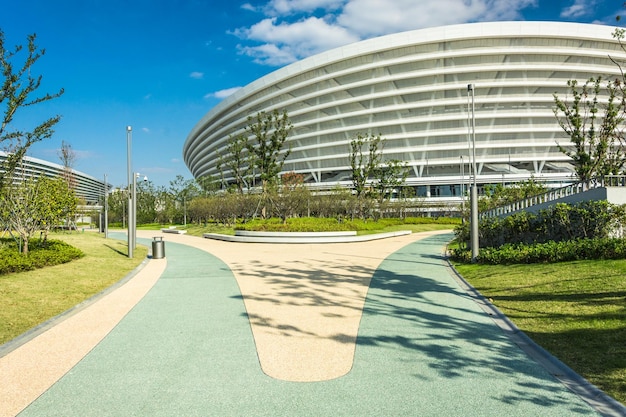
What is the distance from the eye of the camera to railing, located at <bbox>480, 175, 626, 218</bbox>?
44.6ft

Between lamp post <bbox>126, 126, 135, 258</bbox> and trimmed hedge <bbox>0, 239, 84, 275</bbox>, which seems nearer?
trimmed hedge <bbox>0, 239, 84, 275</bbox>

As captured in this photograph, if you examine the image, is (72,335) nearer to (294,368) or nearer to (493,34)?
(294,368)

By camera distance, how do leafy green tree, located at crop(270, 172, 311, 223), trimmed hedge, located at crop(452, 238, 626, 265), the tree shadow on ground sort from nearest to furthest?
the tree shadow on ground, trimmed hedge, located at crop(452, 238, 626, 265), leafy green tree, located at crop(270, 172, 311, 223)

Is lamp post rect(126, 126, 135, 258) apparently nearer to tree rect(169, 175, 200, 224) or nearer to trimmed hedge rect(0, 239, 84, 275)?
trimmed hedge rect(0, 239, 84, 275)

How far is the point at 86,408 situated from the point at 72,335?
306 centimetres

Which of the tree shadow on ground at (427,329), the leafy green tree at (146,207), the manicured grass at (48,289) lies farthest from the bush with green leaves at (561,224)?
the leafy green tree at (146,207)

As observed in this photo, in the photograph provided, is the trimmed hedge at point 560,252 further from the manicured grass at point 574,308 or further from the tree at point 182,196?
the tree at point 182,196

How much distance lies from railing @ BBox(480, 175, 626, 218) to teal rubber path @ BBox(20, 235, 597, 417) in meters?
9.29

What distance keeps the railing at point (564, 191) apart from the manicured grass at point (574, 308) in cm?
488

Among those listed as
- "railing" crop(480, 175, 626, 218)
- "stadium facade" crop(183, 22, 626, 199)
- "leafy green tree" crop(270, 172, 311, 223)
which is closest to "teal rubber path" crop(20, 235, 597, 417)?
"railing" crop(480, 175, 626, 218)

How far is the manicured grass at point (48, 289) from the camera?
743cm

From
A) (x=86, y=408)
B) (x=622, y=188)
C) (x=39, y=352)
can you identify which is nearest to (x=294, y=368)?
(x=86, y=408)

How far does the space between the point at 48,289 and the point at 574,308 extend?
11.5 metres

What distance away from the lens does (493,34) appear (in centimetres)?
5788
